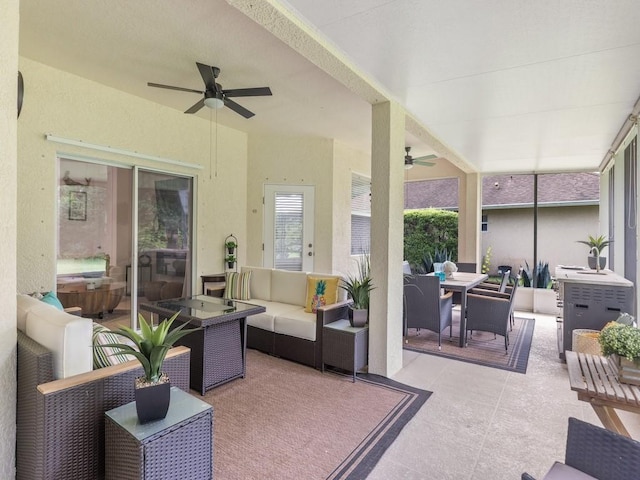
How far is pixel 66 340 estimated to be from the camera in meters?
1.59

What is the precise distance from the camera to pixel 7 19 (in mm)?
1459

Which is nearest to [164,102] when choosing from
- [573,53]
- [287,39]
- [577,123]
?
[287,39]

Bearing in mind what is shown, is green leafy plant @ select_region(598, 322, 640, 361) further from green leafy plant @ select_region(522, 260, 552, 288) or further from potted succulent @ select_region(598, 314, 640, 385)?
green leafy plant @ select_region(522, 260, 552, 288)

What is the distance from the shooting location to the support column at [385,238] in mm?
3170

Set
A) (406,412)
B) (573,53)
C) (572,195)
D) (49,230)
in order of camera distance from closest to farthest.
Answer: (573,53)
(406,412)
(49,230)
(572,195)

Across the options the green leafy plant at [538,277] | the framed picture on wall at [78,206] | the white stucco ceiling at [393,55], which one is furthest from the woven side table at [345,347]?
the green leafy plant at [538,277]

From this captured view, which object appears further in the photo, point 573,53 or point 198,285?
point 198,285

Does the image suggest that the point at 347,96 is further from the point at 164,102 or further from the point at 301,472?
the point at 301,472

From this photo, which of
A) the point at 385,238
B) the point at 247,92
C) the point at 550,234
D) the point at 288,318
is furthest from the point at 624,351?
the point at 550,234

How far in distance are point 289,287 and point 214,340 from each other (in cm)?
140

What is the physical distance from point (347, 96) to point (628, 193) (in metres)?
3.47

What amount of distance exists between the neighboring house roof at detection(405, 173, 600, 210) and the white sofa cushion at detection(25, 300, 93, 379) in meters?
7.02

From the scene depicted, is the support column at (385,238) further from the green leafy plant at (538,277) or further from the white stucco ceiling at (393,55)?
the green leafy plant at (538,277)

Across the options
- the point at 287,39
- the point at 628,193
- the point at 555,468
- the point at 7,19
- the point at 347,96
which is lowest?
the point at 555,468
